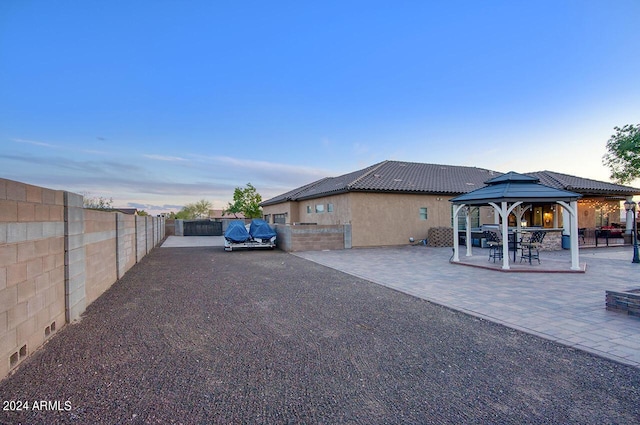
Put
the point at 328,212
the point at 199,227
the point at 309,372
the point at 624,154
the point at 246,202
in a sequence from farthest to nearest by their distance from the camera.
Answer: the point at 246,202 → the point at 199,227 → the point at 624,154 → the point at 328,212 → the point at 309,372

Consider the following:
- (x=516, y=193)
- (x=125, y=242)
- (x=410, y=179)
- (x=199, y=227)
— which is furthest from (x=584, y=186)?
(x=199, y=227)

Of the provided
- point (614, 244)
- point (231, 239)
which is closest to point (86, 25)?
point (231, 239)

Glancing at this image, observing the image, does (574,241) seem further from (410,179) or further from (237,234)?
(237,234)

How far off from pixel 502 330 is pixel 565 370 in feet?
4.00

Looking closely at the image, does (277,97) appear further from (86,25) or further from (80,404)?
(80,404)

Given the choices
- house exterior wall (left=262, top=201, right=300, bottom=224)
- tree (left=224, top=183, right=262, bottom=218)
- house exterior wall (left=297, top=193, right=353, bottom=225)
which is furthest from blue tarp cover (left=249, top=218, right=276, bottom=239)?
tree (left=224, top=183, right=262, bottom=218)

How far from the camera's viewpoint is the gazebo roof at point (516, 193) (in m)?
8.97

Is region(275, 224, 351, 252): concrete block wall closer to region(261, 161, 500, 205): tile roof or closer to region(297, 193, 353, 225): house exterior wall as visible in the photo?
region(297, 193, 353, 225): house exterior wall

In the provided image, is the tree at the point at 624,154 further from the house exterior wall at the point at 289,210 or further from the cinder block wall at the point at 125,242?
the cinder block wall at the point at 125,242

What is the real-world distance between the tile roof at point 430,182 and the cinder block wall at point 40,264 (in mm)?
12030

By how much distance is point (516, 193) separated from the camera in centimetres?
920

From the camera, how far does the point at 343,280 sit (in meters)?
8.17

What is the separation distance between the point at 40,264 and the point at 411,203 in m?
16.3

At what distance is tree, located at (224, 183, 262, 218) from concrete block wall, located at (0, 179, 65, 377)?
135 feet
